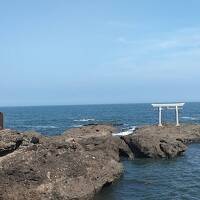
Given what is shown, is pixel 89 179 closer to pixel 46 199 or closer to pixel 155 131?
pixel 46 199

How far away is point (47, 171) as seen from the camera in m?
31.0

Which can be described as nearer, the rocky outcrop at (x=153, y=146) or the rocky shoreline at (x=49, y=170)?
the rocky shoreline at (x=49, y=170)

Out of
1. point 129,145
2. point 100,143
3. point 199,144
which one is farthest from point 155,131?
point 100,143

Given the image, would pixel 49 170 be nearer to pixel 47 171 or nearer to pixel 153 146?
pixel 47 171

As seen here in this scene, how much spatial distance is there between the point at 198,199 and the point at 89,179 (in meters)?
8.19

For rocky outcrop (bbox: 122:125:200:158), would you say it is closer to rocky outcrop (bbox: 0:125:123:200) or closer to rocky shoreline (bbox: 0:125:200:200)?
rocky shoreline (bbox: 0:125:200:200)

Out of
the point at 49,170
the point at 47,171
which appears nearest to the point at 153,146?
the point at 49,170

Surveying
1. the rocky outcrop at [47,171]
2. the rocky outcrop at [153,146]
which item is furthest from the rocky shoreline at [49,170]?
the rocky outcrop at [153,146]

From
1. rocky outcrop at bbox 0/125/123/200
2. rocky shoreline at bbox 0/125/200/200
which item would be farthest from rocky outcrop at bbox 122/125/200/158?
rocky outcrop at bbox 0/125/123/200

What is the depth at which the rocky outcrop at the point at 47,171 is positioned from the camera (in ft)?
98.8

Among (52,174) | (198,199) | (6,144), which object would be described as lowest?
(198,199)

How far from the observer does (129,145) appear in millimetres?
54188

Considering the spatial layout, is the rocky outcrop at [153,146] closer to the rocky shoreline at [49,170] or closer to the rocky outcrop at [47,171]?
the rocky shoreline at [49,170]

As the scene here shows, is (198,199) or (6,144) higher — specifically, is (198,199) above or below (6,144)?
below
